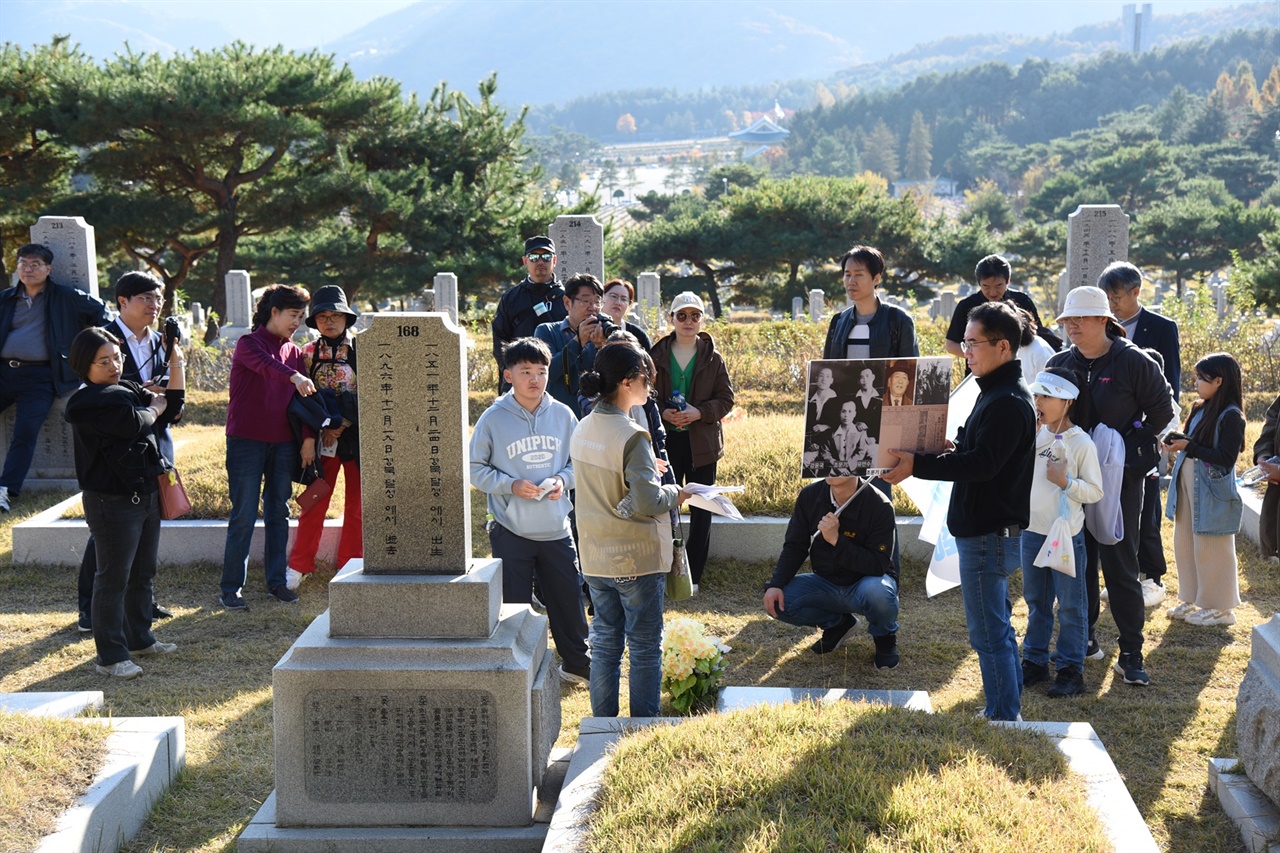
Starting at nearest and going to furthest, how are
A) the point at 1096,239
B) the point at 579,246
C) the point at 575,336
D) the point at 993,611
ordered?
1. the point at 993,611
2. the point at 575,336
3. the point at 579,246
4. the point at 1096,239

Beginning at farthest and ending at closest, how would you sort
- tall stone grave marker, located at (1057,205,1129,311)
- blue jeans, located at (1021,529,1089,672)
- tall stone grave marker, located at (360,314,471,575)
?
tall stone grave marker, located at (1057,205,1129,311) < blue jeans, located at (1021,529,1089,672) < tall stone grave marker, located at (360,314,471,575)

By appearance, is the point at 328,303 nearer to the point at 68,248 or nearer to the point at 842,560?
the point at 842,560

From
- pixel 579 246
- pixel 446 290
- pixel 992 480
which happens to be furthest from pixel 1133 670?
pixel 446 290

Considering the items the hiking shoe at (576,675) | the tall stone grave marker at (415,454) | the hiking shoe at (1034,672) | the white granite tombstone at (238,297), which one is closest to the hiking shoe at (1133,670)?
the hiking shoe at (1034,672)

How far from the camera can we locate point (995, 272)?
5656mm

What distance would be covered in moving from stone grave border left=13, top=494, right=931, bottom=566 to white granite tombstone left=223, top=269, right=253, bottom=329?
9672 millimetres

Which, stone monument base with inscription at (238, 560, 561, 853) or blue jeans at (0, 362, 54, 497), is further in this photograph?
blue jeans at (0, 362, 54, 497)

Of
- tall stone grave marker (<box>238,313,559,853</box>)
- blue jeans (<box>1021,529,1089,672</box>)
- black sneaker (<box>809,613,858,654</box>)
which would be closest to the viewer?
tall stone grave marker (<box>238,313,559,853</box>)

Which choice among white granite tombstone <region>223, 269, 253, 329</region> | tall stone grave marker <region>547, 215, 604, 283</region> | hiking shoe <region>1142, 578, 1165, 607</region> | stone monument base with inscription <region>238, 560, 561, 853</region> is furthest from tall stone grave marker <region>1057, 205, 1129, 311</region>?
white granite tombstone <region>223, 269, 253, 329</region>

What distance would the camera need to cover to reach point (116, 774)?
3.56m

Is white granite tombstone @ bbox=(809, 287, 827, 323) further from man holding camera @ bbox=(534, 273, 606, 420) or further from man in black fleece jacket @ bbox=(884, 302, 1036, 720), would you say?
man in black fleece jacket @ bbox=(884, 302, 1036, 720)

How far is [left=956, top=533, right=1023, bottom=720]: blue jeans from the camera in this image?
12.9 feet

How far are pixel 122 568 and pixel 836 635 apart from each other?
10.2 feet

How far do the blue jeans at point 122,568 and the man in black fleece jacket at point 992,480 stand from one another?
10.1ft
